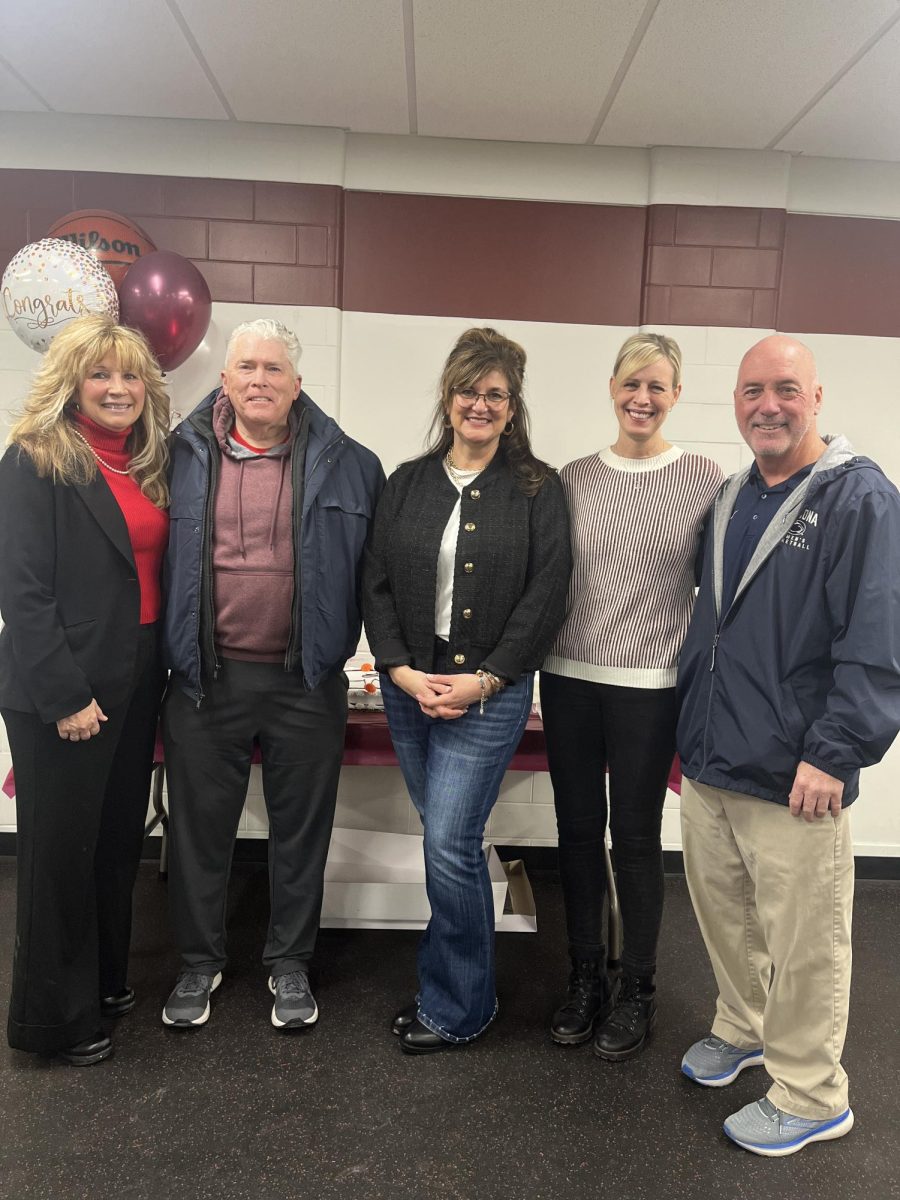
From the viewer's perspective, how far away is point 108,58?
267 cm

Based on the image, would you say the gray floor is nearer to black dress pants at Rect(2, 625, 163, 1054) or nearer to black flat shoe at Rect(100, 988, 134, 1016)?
black flat shoe at Rect(100, 988, 134, 1016)

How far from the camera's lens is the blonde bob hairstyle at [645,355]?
1.99 metres

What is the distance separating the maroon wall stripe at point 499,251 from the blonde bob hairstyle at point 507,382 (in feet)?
4.43

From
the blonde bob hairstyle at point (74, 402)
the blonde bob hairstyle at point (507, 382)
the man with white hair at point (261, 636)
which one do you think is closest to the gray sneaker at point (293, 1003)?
the man with white hair at point (261, 636)

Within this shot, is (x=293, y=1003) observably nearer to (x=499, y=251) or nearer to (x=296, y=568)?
(x=296, y=568)

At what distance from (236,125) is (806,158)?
7.12ft

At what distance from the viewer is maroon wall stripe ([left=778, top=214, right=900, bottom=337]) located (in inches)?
130

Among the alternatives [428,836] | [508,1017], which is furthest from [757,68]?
[508,1017]

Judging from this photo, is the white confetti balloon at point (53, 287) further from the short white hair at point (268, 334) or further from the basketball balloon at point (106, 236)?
the short white hair at point (268, 334)

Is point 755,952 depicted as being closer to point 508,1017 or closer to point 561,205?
point 508,1017

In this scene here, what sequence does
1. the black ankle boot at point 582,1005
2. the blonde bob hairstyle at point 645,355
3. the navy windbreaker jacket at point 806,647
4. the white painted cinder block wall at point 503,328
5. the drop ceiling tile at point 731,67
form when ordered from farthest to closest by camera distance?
1. the white painted cinder block wall at point 503,328
2. the drop ceiling tile at point 731,67
3. the black ankle boot at point 582,1005
4. the blonde bob hairstyle at point 645,355
5. the navy windbreaker jacket at point 806,647

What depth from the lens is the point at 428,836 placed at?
207cm

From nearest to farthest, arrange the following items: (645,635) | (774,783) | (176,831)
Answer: (774,783), (645,635), (176,831)

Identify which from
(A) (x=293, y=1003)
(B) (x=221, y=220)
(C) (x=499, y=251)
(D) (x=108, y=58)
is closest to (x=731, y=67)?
(C) (x=499, y=251)
